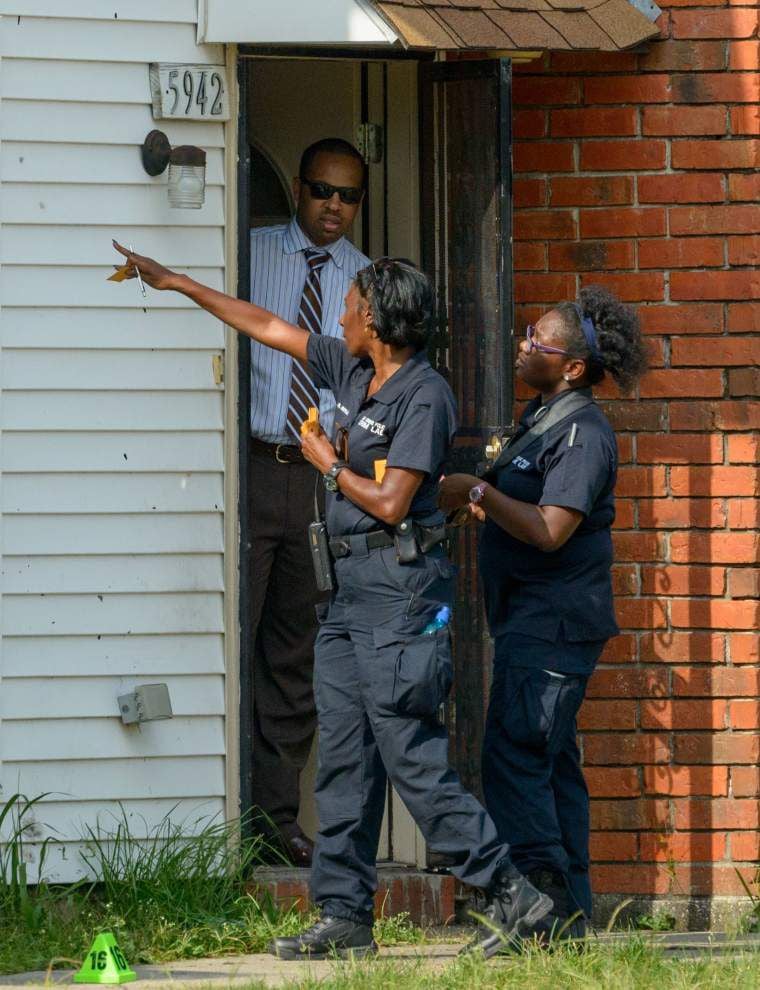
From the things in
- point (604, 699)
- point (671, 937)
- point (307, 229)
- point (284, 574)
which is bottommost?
point (671, 937)

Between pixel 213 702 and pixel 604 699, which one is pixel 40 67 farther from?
pixel 604 699

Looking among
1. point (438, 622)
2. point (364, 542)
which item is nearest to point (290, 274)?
point (364, 542)

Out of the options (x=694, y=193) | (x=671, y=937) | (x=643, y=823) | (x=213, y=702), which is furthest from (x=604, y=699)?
(x=694, y=193)

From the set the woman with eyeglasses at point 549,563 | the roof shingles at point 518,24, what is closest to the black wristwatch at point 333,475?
the woman with eyeglasses at point 549,563

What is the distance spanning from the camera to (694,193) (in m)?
6.06

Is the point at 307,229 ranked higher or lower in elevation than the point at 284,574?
higher

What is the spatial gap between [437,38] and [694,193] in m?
1.13

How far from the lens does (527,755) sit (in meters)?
5.11

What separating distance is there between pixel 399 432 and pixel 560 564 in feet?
2.19

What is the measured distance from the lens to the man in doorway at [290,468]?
600 centimetres

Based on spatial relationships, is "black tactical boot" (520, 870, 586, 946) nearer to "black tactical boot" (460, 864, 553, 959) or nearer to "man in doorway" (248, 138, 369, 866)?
"black tactical boot" (460, 864, 553, 959)

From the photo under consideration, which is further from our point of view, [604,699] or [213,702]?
[604,699]

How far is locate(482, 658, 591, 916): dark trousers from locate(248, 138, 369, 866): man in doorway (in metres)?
1.11

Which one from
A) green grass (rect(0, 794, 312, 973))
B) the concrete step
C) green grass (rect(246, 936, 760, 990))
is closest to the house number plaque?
green grass (rect(0, 794, 312, 973))
